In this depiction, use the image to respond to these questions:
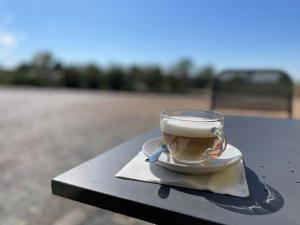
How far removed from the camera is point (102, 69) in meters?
15.8

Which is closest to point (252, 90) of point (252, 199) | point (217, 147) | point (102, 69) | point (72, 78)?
point (217, 147)

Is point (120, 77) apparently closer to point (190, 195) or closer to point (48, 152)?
point (48, 152)

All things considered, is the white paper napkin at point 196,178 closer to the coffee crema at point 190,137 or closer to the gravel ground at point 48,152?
the coffee crema at point 190,137

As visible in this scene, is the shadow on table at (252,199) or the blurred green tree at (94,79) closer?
the shadow on table at (252,199)

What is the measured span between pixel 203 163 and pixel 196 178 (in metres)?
0.05

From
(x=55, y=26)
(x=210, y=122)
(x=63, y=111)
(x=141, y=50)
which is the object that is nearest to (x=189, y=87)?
(x=141, y=50)

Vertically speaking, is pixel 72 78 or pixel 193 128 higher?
pixel 193 128

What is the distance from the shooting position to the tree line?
1410 cm

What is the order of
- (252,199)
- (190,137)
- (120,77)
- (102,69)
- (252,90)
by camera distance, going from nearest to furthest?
(252,199), (190,137), (252,90), (120,77), (102,69)

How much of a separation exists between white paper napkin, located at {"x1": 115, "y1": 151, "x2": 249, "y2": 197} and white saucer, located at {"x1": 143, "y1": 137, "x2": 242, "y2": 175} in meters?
0.01

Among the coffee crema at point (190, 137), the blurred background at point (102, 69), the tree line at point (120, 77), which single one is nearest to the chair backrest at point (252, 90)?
the blurred background at point (102, 69)

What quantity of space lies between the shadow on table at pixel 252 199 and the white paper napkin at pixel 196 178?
0.01 m

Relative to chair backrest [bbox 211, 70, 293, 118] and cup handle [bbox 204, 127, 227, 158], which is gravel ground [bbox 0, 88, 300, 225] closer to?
cup handle [bbox 204, 127, 227, 158]

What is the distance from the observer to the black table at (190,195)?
36cm
